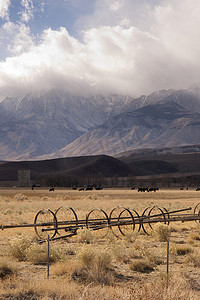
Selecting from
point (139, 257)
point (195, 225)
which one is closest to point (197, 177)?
point (195, 225)

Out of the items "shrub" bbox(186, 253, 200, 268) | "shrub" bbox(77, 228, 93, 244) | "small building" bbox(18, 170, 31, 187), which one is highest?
"small building" bbox(18, 170, 31, 187)

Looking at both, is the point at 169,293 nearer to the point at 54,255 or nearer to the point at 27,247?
the point at 54,255

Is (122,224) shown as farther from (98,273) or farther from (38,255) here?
(98,273)

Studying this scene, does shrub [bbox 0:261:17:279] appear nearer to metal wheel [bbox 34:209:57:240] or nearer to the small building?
metal wheel [bbox 34:209:57:240]

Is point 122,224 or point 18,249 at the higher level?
point 122,224

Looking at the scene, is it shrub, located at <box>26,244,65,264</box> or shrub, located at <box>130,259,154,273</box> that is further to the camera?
shrub, located at <box>26,244,65,264</box>

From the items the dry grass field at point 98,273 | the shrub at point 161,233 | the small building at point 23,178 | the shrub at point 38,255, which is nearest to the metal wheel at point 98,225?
the dry grass field at point 98,273

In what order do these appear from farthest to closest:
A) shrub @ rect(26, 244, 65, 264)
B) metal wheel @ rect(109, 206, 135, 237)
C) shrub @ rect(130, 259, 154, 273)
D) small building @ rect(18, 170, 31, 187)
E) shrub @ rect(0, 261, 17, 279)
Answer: small building @ rect(18, 170, 31, 187) → metal wheel @ rect(109, 206, 135, 237) → shrub @ rect(26, 244, 65, 264) → shrub @ rect(130, 259, 154, 273) → shrub @ rect(0, 261, 17, 279)

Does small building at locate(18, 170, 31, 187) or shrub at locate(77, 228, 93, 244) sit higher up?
small building at locate(18, 170, 31, 187)

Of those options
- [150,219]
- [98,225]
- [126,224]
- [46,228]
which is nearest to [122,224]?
[126,224]

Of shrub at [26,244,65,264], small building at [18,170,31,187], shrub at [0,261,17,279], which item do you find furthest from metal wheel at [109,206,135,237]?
small building at [18,170,31,187]

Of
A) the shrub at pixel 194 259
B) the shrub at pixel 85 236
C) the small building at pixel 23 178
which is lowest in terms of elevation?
the shrub at pixel 194 259

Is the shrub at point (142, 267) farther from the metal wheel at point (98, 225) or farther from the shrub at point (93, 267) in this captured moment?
the metal wheel at point (98, 225)

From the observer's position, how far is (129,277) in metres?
11.9
